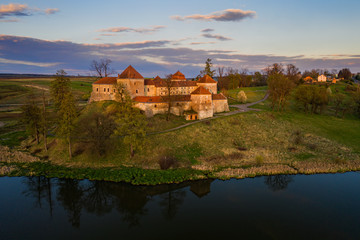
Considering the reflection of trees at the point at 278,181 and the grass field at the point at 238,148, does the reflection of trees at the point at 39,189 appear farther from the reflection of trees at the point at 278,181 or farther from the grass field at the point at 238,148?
the reflection of trees at the point at 278,181

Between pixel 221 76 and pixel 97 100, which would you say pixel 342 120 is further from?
pixel 97 100

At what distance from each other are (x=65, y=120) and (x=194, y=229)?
2384 centimetres

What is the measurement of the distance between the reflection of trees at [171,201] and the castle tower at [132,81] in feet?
93.8

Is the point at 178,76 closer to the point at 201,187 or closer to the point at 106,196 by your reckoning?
the point at 201,187

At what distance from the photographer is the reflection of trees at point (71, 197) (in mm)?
20688

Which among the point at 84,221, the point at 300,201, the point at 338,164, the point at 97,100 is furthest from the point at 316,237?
the point at 97,100

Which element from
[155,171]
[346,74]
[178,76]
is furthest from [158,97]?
[346,74]

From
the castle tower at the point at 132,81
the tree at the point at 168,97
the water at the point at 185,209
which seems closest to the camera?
the water at the point at 185,209

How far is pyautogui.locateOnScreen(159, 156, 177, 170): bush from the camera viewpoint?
97.2 feet

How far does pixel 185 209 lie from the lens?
21688 mm

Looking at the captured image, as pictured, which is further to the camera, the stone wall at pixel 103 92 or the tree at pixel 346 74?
the tree at pixel 346 74

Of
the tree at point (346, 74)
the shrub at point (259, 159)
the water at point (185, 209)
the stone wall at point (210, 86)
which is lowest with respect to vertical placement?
the water at point (185, 209)

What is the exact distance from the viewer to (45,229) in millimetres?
18641

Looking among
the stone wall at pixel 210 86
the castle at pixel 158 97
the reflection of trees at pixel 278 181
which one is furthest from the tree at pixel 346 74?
the reflection of trees at pixel 278 181
